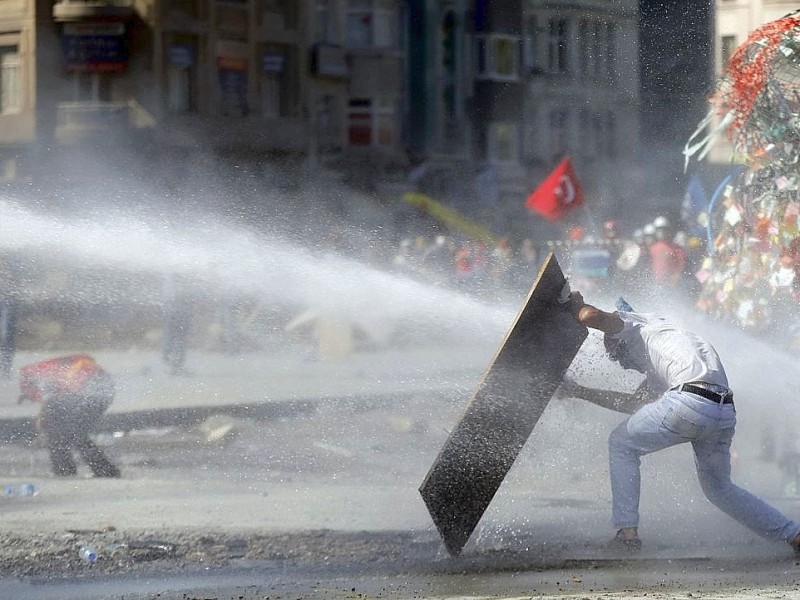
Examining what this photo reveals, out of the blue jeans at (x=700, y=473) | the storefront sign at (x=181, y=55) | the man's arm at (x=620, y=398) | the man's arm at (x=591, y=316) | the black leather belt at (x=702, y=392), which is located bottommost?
the blue jeans at (x=700, y=473)

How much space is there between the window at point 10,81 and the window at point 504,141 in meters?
11.1

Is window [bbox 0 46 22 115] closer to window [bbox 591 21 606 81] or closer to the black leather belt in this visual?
window [bbox 591 21 606 81]

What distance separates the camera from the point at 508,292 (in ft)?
58.0

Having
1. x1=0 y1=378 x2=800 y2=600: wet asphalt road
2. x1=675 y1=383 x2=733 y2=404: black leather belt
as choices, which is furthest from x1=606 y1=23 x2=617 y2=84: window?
x1=675 y1=383 x2=733 y2=404: black leather belt

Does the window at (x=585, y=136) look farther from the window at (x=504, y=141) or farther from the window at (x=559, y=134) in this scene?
the window at (x=504, y=141)

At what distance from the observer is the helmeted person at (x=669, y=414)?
5.49 metres

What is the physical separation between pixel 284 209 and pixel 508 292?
9.23 metres

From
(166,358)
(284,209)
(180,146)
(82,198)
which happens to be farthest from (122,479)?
(284,209)

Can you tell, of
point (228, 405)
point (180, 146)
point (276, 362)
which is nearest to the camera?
point (228, 405)

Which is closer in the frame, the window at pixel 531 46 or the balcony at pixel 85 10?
the balcony at pixel 85 10

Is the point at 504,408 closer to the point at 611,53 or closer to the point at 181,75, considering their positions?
the point at 181,75

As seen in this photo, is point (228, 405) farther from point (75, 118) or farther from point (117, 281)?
point (75, 118)

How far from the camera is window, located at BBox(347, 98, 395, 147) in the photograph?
89.4ft

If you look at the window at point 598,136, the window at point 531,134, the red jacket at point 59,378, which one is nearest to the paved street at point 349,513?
the red jacket at point 59,378
